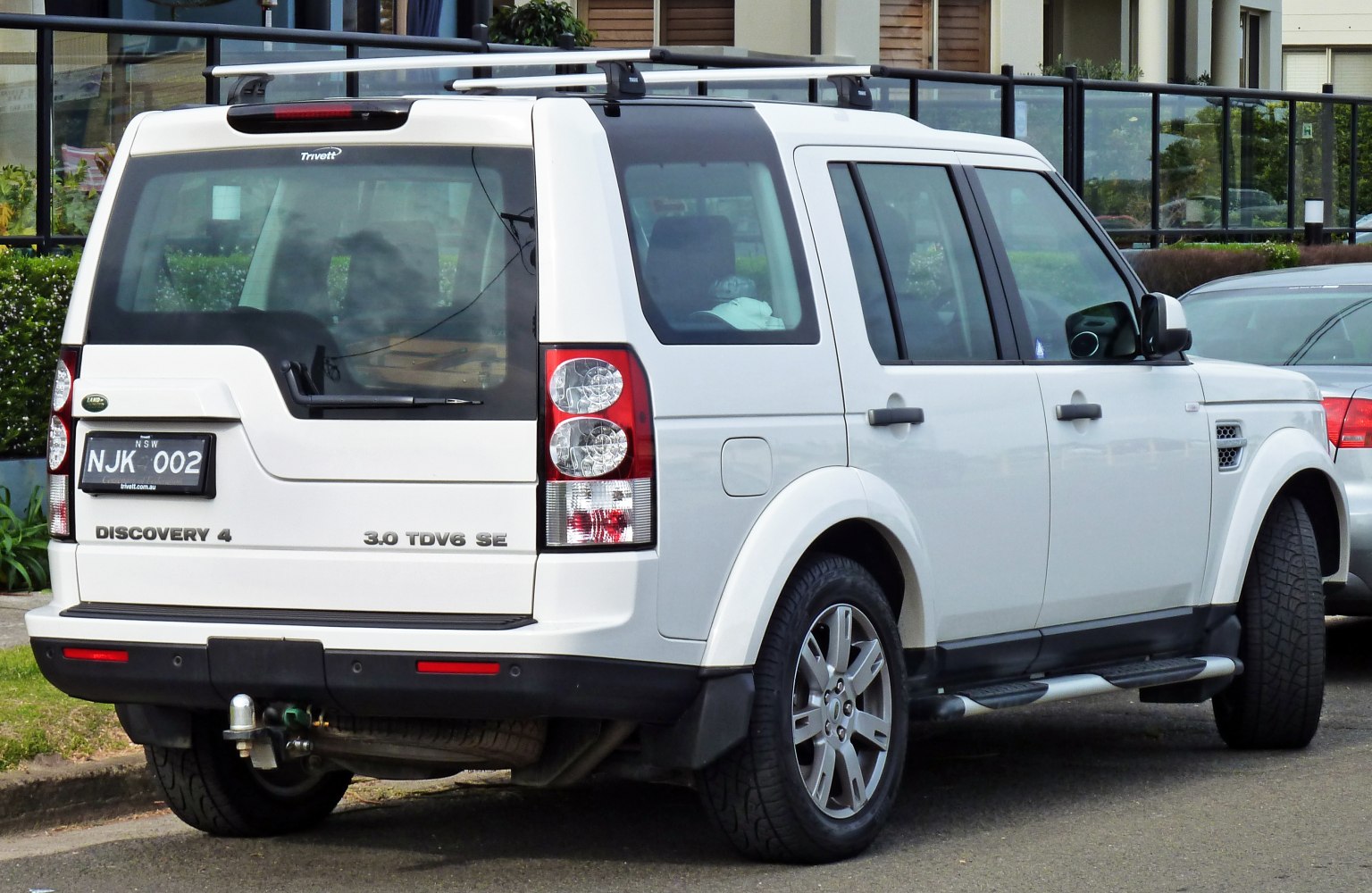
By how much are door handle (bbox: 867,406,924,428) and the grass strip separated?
2824 mm

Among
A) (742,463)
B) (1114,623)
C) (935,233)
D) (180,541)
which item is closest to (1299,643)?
(1114,623)

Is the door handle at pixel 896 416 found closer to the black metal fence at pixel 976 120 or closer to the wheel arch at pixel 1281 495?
the black metal fence at pixel 976 120

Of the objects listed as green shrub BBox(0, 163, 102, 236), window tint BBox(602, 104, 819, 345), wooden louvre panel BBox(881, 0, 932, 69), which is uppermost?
wooden louvre panel BBox(881, 0, 932, 69)

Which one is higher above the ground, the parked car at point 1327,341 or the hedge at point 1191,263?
the hedge at point 1191,263

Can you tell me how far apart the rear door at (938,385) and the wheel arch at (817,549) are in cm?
7

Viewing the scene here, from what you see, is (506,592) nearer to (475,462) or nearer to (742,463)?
(475,462)

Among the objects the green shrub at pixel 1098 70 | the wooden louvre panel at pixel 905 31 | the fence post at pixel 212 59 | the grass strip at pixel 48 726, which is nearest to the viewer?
the grass strip at pixel 48 726

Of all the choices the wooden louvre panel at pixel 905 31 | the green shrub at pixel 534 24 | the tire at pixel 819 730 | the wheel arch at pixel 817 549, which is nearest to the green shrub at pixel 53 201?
the wheel arch at pixel 817 549

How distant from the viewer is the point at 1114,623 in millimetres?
6910

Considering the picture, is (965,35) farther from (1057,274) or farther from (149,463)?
(149,463)

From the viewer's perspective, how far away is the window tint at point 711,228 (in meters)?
5.44

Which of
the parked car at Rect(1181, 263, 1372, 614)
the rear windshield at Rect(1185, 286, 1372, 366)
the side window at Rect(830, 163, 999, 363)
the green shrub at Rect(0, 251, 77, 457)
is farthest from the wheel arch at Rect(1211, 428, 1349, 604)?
the green shrub at Rect(0, 251, 77, 457)

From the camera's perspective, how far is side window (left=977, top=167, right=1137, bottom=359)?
6723mm

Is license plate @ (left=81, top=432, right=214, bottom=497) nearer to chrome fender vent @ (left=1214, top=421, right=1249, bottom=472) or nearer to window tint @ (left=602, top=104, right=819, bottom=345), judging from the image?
window tint @ (left=602, top=104, right=819, bottom=345)
